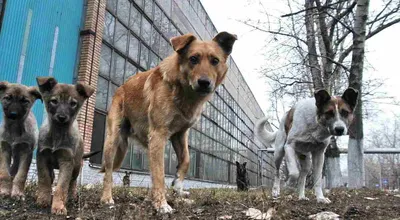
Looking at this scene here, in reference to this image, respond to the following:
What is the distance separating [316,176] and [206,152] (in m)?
28.7

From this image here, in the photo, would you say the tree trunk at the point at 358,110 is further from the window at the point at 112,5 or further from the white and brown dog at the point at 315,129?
the window at the point at 112,5

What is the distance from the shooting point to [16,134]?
489 cm

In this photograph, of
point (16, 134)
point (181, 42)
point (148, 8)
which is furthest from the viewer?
point (148, 8)

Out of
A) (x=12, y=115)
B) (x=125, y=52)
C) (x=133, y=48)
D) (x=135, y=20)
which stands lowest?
(x=12, y=115)

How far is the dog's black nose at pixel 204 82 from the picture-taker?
407cm

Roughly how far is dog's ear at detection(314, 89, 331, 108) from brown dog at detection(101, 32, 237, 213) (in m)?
1.89

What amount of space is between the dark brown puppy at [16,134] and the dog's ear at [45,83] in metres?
0.77

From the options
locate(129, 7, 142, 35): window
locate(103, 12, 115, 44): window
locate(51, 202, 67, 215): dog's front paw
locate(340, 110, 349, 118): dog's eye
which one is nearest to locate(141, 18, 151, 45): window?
locate(129, 7, 142, 35): window

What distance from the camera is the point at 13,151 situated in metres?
4.91

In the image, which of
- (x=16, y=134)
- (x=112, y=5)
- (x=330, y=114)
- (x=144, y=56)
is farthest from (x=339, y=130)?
(x=144, y=56)

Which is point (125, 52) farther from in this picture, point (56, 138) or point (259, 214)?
point (259, 214)

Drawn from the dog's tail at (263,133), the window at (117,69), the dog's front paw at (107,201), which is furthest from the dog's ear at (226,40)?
the window at (117,69)

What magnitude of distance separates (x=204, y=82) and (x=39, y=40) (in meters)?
11.8

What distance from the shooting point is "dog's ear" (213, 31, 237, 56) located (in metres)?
4.71
